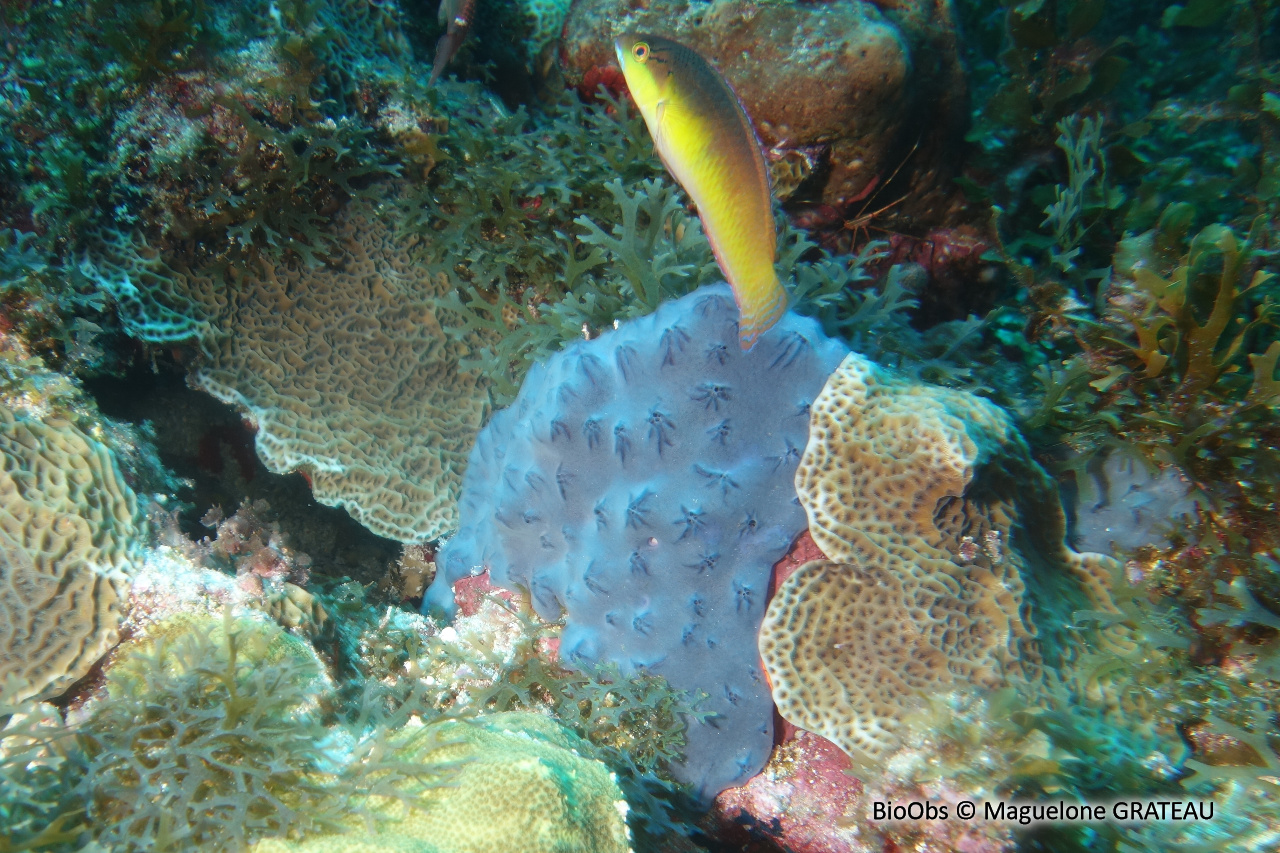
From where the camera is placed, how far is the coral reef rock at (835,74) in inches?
143

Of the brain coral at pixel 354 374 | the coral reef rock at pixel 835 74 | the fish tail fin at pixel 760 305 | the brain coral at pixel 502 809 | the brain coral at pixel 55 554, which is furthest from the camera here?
the coral reef rock at pixel 835 74

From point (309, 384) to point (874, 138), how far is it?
157 inches

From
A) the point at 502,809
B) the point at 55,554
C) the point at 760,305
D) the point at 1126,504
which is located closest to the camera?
the point at 502,809

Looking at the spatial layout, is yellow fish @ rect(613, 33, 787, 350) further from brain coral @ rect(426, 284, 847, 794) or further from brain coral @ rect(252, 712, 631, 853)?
brain coral @ rect(252, 712, 631, 853)

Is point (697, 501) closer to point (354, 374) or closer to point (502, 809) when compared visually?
point (502, 809)

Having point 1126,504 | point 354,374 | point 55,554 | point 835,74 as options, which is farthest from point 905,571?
point 354,374

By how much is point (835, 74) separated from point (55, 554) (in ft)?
14.9

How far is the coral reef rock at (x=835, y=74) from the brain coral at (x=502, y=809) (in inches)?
142

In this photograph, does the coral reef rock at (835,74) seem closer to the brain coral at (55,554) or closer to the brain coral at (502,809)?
the brain coral at (502,809)

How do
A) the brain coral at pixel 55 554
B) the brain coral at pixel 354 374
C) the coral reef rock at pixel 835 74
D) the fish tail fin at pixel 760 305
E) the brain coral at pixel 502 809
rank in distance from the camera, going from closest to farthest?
the brain coral at pixel 502 809 → the fish tail fin at pixel 760 305 → the brain coral at pixel 55 554 → the brain coral at pixel 354 374 → the coral reef rock at pixel 835 74

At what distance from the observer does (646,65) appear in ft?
6.09

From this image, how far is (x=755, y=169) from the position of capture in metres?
1.83

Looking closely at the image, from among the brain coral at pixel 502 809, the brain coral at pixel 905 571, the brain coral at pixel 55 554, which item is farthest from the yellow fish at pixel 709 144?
the brain coral at pixel 55 554

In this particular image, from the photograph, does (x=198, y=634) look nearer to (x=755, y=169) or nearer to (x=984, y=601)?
(x=755, y=169)
